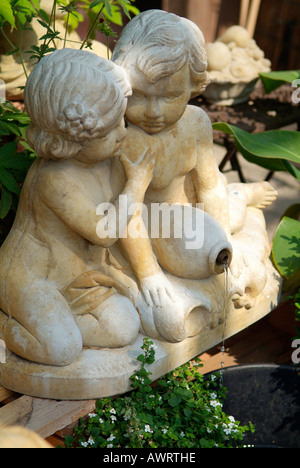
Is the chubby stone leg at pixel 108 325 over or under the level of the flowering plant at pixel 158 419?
over

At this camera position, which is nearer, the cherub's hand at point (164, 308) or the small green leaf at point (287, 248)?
the cherub's hand at point (164, 308)

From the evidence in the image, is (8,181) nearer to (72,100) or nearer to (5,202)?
→ (5,202)

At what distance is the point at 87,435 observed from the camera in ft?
7.78

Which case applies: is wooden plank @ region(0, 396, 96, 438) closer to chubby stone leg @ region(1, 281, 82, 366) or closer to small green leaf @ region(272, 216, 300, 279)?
chubby stone leg @ region(1, 281, 82, 366)

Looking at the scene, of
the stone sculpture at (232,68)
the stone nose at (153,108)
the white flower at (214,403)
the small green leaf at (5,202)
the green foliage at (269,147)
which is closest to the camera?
the stone nose at (153,108)

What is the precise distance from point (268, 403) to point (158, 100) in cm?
136

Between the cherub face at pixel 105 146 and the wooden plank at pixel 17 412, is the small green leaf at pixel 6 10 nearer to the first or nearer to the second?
the cherub face at pixel 105 146

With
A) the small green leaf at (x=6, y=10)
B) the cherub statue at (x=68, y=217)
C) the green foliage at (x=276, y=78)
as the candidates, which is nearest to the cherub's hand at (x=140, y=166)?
the cherub statue at (x=68, y=217)

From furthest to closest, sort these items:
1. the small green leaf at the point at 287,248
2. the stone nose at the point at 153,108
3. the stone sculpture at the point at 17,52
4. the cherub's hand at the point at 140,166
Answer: the stone sculpture at the point at 17,52 → the small green leaf at the point at 287,248 → the cherub's hand at the point at 140,166 → the stone nose at the point at 153,108

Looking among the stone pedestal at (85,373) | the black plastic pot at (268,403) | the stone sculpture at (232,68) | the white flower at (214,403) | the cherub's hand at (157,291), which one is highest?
the stone sculpture at (232,68)

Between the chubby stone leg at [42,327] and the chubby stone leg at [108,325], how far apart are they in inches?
2.8

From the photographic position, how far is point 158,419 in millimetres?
2412

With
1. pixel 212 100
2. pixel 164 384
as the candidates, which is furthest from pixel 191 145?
pixel 212 100

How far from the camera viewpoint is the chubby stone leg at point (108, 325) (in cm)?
240
